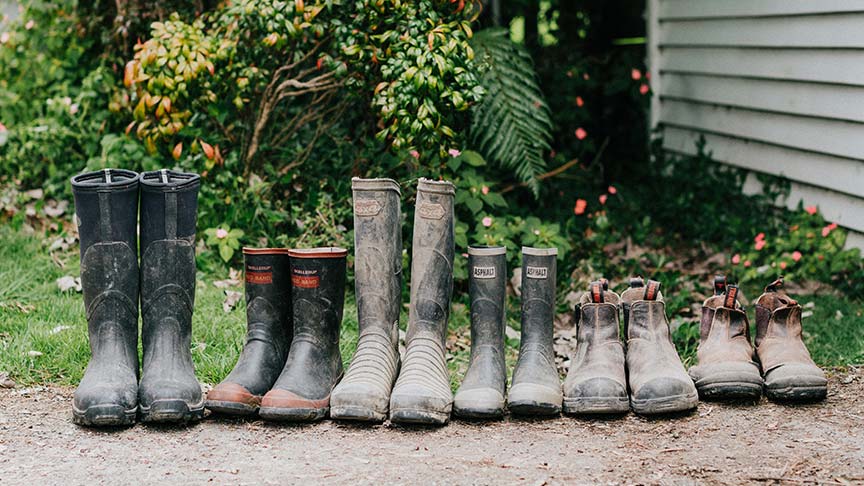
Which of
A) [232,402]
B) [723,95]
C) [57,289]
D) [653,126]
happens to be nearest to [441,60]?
[232,402]

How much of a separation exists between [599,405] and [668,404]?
206 millimetres

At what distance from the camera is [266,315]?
3031mm

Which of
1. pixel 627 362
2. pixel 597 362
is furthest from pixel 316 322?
pixel 627 362

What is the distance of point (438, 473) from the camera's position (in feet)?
8.11

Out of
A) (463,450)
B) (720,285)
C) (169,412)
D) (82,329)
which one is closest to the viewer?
(463,450)

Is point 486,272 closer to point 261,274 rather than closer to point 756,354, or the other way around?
point 261,274

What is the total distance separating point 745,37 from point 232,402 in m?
3.81

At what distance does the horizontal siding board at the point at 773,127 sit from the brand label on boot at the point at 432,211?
7.68 feet

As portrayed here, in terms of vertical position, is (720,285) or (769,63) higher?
(769,63)

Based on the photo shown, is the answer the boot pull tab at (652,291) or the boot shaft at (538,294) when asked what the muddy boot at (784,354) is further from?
the boot shaft at (538,294)

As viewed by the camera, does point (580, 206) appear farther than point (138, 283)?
Yes

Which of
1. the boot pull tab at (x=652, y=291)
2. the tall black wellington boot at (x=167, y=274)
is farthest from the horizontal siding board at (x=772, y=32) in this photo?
the tall black wellington boot at (x=167, y=274)

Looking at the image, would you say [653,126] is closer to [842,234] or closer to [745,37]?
[745,37]

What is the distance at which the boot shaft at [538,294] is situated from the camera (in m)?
3.08
